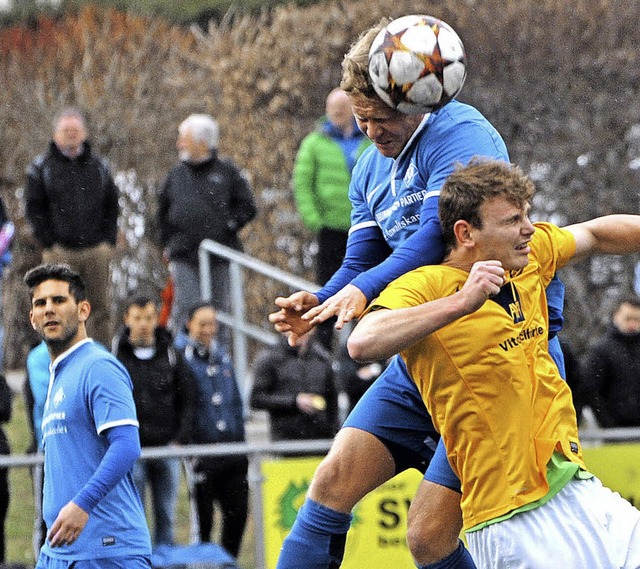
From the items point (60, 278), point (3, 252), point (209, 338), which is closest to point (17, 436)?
point (3, 252)

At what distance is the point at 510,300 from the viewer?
565 cm

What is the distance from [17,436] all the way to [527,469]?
763 cm

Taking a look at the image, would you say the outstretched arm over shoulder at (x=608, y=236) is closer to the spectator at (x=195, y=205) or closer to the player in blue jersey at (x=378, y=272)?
the player in blue jersey at (x=378, y=272)

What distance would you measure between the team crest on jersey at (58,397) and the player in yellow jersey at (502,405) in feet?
7.37

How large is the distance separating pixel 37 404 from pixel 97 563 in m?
2.75

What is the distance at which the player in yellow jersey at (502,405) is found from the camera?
17.9 feet

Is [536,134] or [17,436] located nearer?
[17,436]

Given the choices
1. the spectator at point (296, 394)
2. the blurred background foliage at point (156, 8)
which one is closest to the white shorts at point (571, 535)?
the spectator at point (296, 394)

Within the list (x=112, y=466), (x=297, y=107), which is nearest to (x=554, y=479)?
(x=112, y=466)

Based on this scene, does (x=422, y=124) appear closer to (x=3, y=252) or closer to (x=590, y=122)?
(x=3, y=252)

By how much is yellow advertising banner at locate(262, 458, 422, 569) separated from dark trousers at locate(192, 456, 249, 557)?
0.93ft

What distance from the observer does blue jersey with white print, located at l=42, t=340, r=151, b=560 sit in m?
7.20

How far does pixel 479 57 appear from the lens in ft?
48.3

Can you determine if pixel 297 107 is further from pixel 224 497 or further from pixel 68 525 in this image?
pixel 68 525
